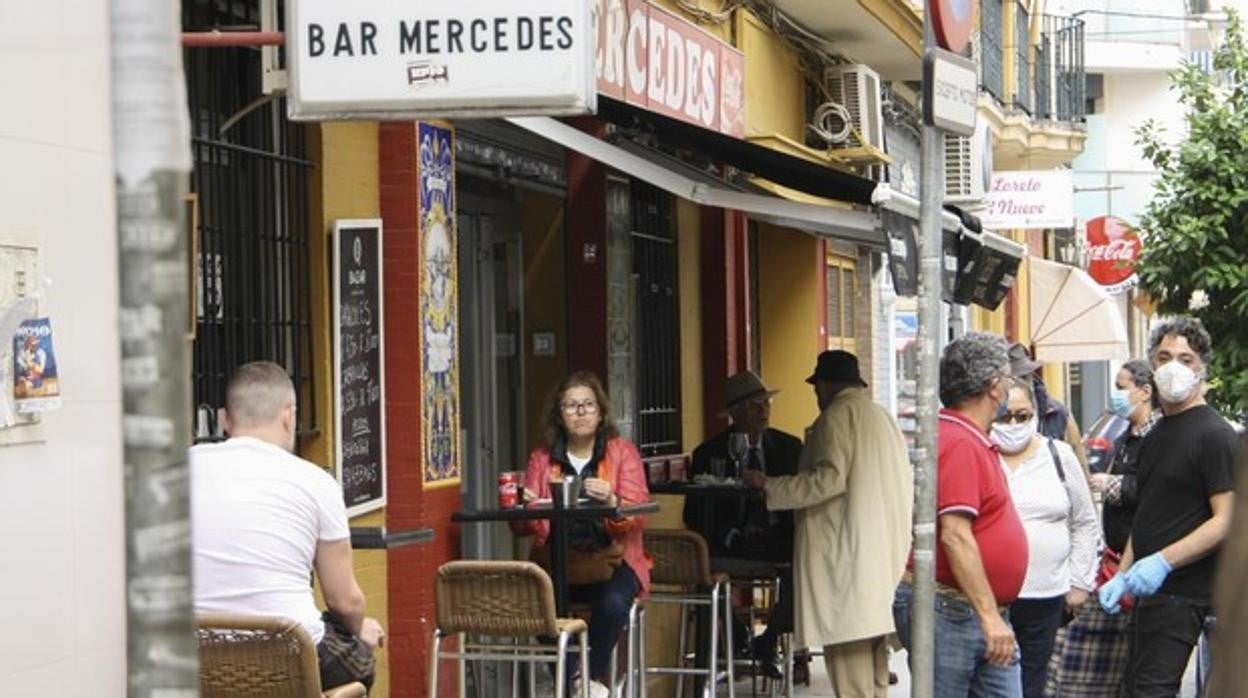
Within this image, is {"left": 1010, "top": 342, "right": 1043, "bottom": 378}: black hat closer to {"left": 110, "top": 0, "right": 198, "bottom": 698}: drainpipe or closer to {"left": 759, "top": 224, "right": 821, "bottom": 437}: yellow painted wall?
{"left": 759, "top": 224, "right": 821, "bottom": 437}: yellow painted wall

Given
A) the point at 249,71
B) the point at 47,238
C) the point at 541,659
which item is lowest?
the point at 541,659

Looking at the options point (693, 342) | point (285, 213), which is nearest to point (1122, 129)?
point (693, 342)

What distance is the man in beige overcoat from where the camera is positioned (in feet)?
39.0

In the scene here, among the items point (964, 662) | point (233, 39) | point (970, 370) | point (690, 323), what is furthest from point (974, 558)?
point (690, 323)

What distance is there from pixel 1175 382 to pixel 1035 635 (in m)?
1.16

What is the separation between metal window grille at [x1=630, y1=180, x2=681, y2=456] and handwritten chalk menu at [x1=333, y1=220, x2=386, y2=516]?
4.53 meters

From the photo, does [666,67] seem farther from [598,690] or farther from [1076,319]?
[1076,319]

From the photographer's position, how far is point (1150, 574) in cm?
949

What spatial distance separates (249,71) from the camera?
352 inches

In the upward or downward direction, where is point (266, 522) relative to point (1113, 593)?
upward

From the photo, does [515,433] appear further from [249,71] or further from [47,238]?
[47,238]

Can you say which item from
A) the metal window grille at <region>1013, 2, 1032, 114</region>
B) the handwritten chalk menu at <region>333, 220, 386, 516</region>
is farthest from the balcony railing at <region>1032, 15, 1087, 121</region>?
the handwritten chalk menu at <region>333, 220, 386, 516</region>

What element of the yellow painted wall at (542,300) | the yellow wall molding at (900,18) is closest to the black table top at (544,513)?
the yellow painted wall at (542,300)

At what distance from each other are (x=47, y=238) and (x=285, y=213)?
2.49 metres
